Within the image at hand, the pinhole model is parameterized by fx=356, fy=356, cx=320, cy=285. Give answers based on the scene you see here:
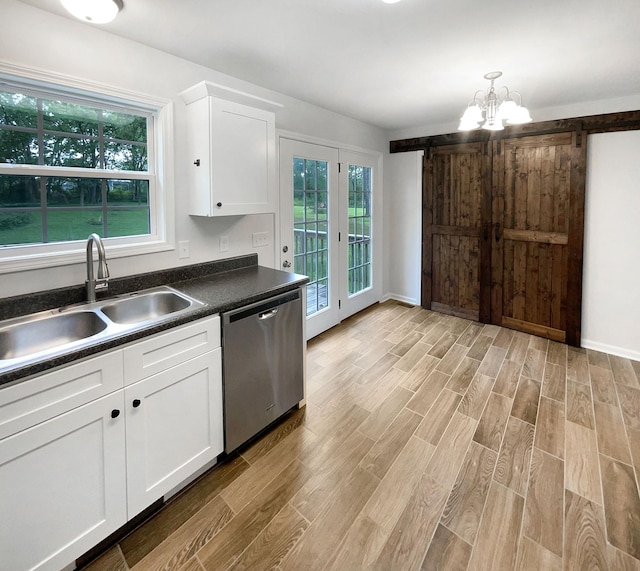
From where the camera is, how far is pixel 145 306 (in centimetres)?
205

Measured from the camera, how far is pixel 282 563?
1446 millimetres

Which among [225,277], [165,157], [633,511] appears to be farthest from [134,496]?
[633,511]

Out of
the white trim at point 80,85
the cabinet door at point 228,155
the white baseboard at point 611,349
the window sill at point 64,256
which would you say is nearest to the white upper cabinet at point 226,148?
the cabinet door at point 228,155

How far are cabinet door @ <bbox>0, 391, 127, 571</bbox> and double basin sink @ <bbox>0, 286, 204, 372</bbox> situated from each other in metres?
0.25

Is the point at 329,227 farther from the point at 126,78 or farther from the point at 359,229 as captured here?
the point at 126,78

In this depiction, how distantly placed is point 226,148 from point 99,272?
1068 millimetres

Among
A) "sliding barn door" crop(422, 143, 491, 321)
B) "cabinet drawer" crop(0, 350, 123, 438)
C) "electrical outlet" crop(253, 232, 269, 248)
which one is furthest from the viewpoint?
"sliding barn door" crop(422, 143, 491, 321)

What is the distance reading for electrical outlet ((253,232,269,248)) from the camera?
2947 millimetres

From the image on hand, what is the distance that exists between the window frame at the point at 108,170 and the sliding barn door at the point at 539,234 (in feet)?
11.1

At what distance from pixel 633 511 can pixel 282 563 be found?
1640mm

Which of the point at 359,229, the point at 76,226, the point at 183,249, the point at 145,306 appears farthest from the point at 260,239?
the point at 359,229

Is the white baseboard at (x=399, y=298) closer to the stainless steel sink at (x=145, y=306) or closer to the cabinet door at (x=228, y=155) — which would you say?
the cabinet door at (x=228, y=155)

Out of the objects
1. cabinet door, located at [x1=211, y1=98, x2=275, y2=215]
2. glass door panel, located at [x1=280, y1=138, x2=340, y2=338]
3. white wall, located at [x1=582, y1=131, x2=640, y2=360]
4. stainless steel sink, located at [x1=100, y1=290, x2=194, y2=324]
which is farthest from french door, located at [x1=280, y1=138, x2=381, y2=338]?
white wall, located at [x1=582, y1=131, x2=640, y2=360]

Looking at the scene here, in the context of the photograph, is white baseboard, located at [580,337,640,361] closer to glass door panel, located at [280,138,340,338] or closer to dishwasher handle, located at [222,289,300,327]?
glass door panel, located at [280,138,340,338]
